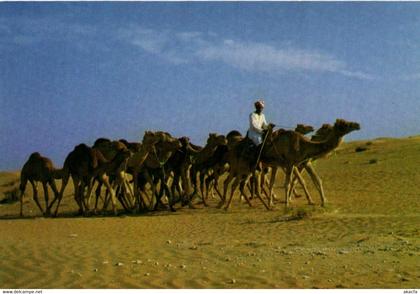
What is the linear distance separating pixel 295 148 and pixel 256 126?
1324mm

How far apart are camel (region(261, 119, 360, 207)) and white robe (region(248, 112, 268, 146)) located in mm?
329

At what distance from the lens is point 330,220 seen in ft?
44.6

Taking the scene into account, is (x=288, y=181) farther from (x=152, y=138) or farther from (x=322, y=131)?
(x=152, y=138)

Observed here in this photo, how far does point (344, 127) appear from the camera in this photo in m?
15.5

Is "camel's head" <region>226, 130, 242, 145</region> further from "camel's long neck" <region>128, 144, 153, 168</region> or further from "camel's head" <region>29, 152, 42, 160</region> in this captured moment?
"camel's head" <region>29, 152, 42, 160</region>

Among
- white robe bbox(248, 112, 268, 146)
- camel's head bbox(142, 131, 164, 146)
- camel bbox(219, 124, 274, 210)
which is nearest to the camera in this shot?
white robe bbox(248, 112, 268, 146)

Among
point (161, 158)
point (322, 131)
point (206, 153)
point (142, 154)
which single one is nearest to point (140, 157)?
point (142, 154)

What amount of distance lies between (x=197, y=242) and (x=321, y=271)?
353 cm

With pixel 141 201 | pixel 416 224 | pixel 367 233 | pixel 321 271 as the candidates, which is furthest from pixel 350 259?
pixel 141 201

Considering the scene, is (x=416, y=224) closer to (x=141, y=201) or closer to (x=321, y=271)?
(x=321, y=271)

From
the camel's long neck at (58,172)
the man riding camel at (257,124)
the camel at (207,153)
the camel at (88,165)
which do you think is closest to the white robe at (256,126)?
the man riding camel at (257,124)

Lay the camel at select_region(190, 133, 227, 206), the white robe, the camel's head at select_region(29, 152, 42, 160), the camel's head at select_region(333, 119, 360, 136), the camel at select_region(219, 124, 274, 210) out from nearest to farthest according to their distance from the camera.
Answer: the camel's head at select_region(333, 119, 360, 136) < the white robe < the camel at select_region(219, 124, 274, 210) < the camel's head at select_region(29, 152, 42, 160) < the camel at select_region(190, 133, 227, 206)

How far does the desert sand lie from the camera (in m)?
8.09

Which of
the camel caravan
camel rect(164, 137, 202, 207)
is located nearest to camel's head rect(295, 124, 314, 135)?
the camel caravan
